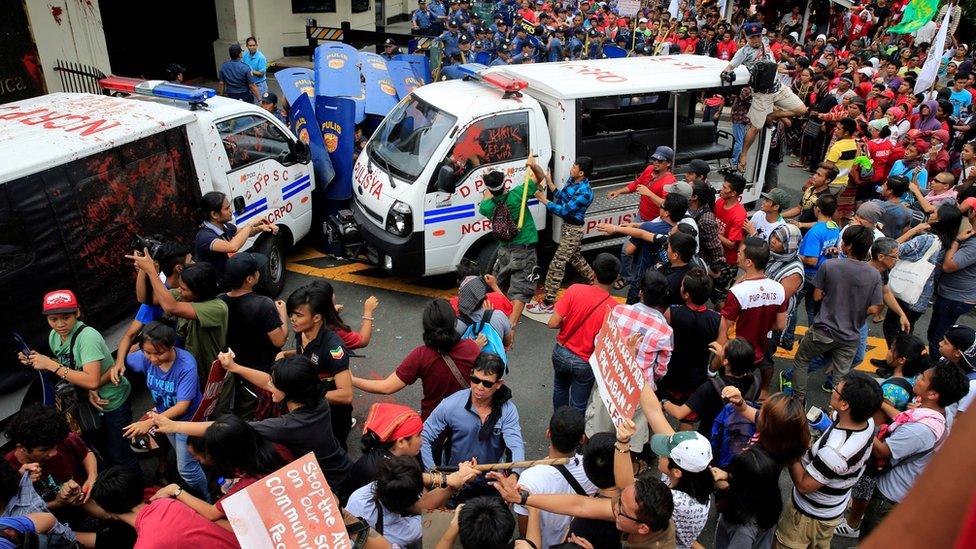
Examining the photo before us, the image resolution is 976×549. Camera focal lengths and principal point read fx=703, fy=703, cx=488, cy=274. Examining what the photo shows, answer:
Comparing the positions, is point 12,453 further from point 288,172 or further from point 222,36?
point 222,36

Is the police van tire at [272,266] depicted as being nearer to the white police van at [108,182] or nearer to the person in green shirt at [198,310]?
the white police van at [108,182]

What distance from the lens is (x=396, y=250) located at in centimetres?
718

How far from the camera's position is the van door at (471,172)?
712 cm

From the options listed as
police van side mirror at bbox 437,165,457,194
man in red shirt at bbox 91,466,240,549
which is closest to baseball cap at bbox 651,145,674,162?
police van side mirror at bbox 437,165,457,194

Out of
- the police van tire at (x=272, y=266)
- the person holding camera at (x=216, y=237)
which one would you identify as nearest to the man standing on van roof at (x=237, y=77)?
the police van tire at (x=272, y=266)

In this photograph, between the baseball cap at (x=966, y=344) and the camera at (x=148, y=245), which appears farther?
the camera at (x=148, y=245)

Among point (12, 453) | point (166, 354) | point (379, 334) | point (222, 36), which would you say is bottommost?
point (379, 334)

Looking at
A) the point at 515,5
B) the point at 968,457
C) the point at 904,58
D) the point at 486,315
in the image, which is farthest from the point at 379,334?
the point at 515,5

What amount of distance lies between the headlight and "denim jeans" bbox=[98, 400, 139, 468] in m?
3.20

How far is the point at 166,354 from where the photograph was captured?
419cm

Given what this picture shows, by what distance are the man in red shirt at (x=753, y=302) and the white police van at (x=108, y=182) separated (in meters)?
4.58

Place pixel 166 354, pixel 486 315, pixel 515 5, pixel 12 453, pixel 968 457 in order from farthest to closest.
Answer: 1. pixel 515 5
2. pixel 486 315
3. pixel 166 354
4. pixel 12 453
5. pixel 968 457

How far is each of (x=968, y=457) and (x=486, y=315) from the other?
3.92 metres

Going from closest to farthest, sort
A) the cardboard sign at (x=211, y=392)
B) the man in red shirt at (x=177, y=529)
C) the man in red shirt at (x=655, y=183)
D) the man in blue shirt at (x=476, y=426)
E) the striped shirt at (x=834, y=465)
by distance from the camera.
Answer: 1. the man in red shirt at (x=177, y=529)
2. the striped shirt at (x=834, y=465)
3. the man in blue shirt at (x=476, y=426)
4. the cardboard sign at (x=211, y=392)
5. the man in red shirt at (x=655, y=183)
